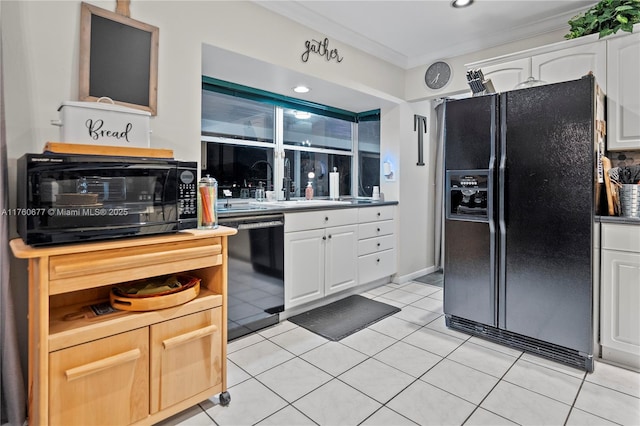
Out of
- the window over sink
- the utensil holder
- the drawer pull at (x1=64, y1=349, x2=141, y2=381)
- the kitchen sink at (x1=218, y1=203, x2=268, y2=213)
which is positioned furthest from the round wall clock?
the drawer pull at (x1=64, y1=349, x2=141, y2=381)

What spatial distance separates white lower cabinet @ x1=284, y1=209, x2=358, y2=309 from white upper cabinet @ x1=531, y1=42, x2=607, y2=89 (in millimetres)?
1874

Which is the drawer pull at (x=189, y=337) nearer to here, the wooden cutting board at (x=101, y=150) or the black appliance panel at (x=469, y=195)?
the wooden cutting board at (x=101, y=150)

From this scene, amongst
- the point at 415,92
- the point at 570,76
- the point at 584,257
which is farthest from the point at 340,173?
the point at 584,257

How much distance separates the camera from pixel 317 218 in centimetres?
298

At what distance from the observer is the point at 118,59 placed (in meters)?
1.92

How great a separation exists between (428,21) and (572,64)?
3.75 ft

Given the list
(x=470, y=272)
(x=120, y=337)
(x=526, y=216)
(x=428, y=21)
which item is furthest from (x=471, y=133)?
(x=120, y=337)

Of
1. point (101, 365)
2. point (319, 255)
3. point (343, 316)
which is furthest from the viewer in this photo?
point (319, 255)

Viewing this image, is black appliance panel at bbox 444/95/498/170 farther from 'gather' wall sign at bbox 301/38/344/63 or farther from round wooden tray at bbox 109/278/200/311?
round wooden tray at bbox 109/278/200/311

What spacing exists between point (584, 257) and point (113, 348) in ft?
8.22

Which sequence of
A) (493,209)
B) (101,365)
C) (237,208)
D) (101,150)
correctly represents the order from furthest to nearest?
(237,208), (493,209), (101,150), (101,365)

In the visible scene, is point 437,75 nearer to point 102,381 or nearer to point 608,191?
point 608,191

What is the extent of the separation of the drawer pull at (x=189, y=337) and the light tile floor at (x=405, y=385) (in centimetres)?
39

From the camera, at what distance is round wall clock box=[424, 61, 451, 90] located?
11.7 feet
